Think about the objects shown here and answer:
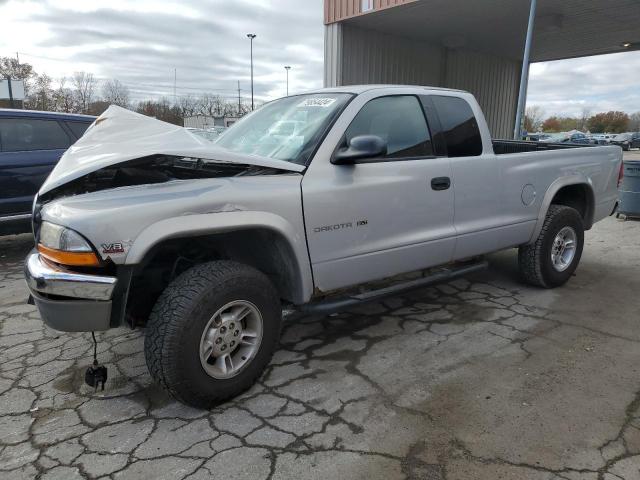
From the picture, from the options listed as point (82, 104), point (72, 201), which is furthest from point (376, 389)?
point (82, 104)

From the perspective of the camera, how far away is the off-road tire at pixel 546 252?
4.75 meters

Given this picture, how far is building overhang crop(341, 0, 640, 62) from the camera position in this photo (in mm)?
12789

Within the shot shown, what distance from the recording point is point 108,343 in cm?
377

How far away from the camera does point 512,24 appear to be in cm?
1481

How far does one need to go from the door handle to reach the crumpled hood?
3.80 feet

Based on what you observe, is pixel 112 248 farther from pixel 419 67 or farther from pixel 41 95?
pixel 41 95

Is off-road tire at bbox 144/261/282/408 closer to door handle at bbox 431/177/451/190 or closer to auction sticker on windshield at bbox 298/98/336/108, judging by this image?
auction sticker on windshield at bbox 298/98/336/108

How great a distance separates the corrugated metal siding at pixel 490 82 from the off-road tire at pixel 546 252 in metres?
15.4

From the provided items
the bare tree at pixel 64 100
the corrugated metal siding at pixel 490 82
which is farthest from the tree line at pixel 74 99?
the corrugated metal siding at pixel 490 82

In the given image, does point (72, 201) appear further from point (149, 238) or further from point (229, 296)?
point (229, 296)

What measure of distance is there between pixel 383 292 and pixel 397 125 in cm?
128

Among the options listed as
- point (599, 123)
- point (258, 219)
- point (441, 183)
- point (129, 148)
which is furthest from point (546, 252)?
point (599, 123)

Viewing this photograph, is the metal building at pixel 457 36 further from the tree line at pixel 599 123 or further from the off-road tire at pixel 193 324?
the tree line at pixel 599 123

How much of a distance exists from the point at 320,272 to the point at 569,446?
1.66m
